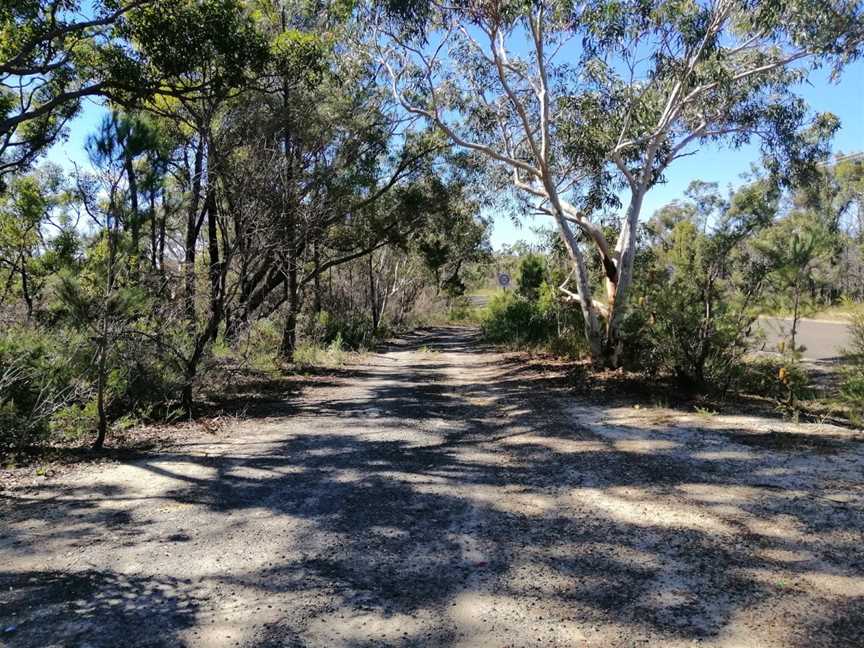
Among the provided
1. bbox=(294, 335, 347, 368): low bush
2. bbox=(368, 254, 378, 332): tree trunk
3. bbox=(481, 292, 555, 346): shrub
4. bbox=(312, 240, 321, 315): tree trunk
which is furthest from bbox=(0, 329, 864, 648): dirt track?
bbox=(368, 254, 378, 332): tree trunk

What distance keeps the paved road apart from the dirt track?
2247mm

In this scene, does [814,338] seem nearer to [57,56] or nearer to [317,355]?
[317,355]

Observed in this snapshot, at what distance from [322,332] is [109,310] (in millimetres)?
14607

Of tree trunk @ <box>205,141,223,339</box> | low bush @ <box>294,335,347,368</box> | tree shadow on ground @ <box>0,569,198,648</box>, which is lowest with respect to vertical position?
tree shadow on ground @ <box>0,569,198,648</box>

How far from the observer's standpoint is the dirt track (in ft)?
10.3

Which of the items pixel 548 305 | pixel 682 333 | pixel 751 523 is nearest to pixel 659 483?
pixel 751 523

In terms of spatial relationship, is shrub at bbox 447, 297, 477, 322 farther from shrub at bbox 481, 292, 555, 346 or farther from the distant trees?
the distant trees

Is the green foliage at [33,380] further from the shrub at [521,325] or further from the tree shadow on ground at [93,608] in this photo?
the shrub at [521,325]

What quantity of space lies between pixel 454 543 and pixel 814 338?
21785 mm

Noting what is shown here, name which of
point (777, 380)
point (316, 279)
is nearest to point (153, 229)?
point (316, 279)

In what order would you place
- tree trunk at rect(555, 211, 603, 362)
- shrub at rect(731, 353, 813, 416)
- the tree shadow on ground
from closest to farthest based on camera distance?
the tree shadow on ground
shrub at rect(731, 353, 813, 416)
tree trunk at rect(555, 211, 603, 362)

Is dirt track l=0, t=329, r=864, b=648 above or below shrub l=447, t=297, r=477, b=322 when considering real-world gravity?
below

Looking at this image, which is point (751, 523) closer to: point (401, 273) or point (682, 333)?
point (682, 333)

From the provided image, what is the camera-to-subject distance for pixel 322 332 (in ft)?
70.3
